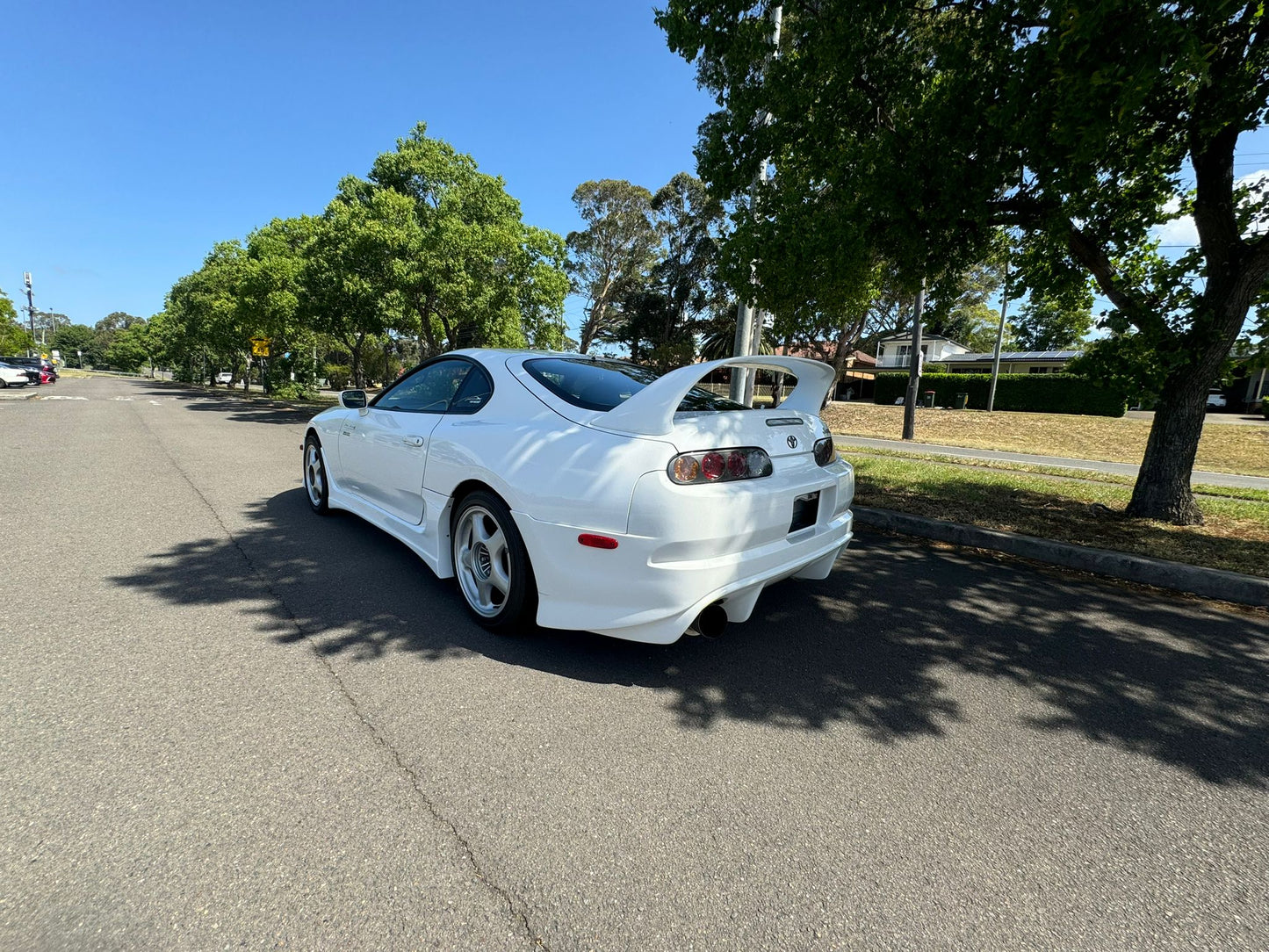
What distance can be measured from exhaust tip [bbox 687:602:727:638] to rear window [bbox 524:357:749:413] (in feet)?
3.27

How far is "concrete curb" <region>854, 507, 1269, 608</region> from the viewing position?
14.1 ft

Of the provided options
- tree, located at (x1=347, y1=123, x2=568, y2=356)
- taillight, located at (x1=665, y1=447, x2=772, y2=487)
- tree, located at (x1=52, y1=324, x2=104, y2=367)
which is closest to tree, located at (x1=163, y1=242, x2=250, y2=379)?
tree, located at (x1=347, y1=123, x2=568, y2=356)

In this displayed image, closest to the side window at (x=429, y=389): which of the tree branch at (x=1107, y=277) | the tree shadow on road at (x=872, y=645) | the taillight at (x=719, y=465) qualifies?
the tree shadow on road at (x=872, y=645)

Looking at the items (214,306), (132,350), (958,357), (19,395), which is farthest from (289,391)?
(132,350)

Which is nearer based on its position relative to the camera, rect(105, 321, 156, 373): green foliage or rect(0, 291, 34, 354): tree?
rect(0, 291, 34, 354): tree

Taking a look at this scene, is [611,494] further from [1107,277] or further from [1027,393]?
[1027,393]

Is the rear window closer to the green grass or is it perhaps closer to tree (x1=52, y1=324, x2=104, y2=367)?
the green grass

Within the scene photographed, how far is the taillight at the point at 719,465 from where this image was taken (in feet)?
8.68

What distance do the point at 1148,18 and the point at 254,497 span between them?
7.93 metres

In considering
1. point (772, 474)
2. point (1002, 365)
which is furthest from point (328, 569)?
point (1002, 365)

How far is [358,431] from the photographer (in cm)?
454

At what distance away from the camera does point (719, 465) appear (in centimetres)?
274

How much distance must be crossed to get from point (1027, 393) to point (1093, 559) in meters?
28.2

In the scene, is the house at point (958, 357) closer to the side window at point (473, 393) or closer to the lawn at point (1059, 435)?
the lawn at point (1059, 435)
